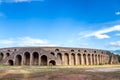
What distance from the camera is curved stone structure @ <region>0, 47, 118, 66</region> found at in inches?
2215

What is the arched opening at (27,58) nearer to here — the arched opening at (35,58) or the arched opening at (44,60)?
the arched opening at (35,58)

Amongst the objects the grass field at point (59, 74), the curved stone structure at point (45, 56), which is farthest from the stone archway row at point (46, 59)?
the grass field at point (59, 74)

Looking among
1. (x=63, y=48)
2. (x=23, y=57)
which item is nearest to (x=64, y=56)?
(x=63, y=48)

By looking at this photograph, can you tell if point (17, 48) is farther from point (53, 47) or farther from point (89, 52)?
point (89, 52)

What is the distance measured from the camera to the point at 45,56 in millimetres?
57250

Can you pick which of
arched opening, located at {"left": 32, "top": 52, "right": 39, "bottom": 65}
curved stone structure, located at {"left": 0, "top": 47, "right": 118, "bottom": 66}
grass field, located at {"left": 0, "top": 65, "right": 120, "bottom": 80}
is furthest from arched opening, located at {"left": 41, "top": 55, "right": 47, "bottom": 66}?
grass field, located at {"left": 0, "top": 65, "right": 120, "bottom": 80}

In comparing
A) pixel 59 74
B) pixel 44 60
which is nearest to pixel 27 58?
pixel 44 60

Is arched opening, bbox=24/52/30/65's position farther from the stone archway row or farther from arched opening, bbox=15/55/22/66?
arched opening, bbox=15/55/22/66

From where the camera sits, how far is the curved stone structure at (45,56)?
56.2m

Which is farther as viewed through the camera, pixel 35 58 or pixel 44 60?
pixel 35 58

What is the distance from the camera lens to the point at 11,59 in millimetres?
57125

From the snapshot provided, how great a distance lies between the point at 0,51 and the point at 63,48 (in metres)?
20.9

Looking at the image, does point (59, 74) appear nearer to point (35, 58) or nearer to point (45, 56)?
point (45, 56)

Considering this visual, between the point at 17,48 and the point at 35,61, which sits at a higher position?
the point at 17,48
